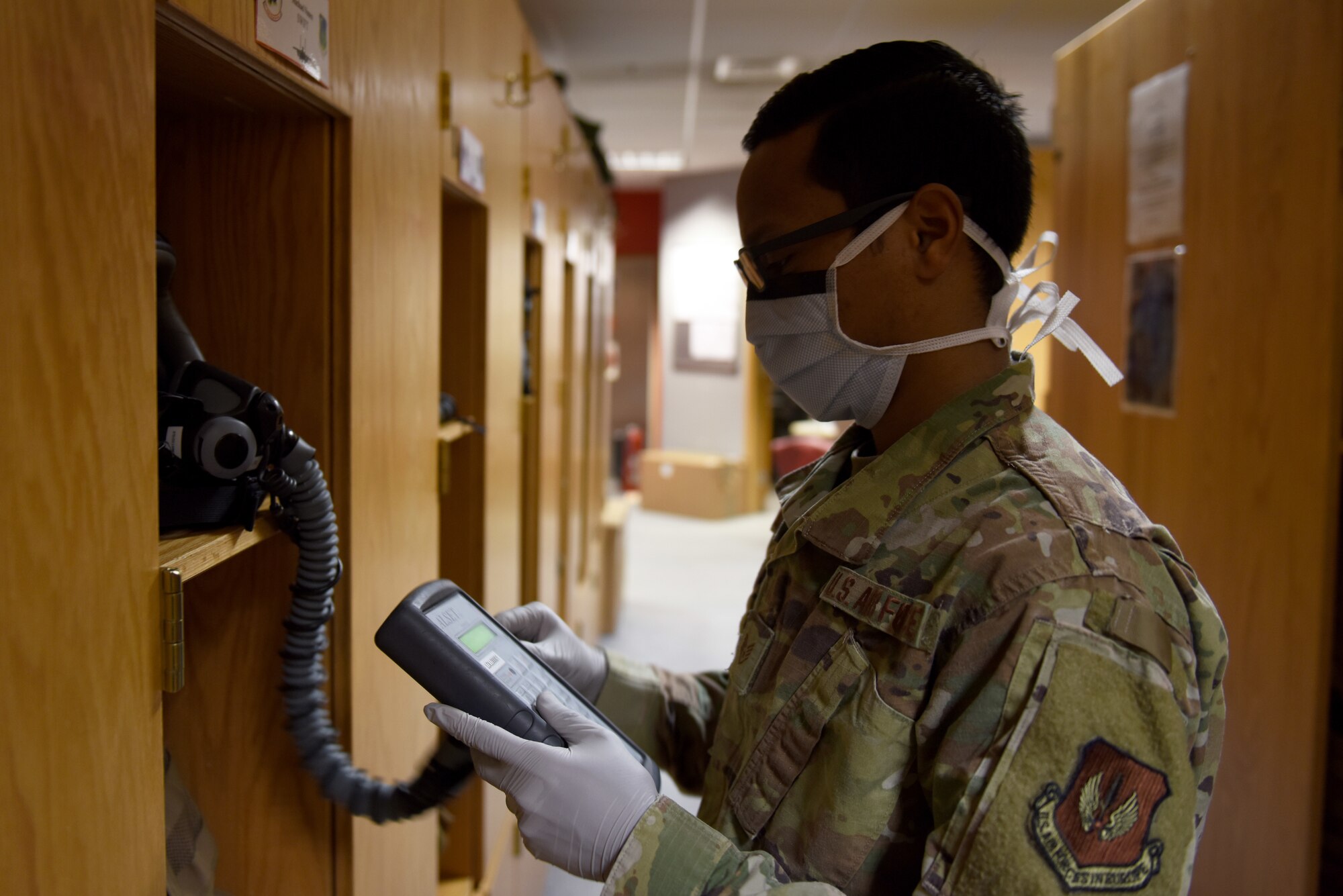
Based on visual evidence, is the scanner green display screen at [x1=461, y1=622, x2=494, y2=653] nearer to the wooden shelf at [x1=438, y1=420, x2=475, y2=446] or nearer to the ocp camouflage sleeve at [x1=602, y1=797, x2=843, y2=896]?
the ocp camouflage sleeve at [x1=602, y1=797, x2=843, y2=896]

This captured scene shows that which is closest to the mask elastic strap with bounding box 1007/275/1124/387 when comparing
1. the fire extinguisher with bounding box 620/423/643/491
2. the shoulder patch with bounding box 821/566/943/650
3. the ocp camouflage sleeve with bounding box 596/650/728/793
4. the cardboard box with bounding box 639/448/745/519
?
the shoulder patch with bounding box 821/566/943/650

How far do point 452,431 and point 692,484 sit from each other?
643 cm

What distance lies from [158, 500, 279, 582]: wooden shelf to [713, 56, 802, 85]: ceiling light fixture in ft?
15.5

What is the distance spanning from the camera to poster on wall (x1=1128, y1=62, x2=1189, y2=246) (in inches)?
87.8

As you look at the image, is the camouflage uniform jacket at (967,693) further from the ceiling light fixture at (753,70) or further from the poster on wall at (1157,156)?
the ceiling light fixture at (753,70)

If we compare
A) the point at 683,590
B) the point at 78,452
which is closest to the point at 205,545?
the point at 78,452

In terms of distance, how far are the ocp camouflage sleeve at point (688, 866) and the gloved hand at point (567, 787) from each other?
2 centimetres

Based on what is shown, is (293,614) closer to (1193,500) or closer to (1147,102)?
(1193,500)

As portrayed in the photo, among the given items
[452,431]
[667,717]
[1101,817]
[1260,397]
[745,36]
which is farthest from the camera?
[745,36]

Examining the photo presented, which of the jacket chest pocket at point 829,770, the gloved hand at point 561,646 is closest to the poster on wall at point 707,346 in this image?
the gloved hand at point 561,646

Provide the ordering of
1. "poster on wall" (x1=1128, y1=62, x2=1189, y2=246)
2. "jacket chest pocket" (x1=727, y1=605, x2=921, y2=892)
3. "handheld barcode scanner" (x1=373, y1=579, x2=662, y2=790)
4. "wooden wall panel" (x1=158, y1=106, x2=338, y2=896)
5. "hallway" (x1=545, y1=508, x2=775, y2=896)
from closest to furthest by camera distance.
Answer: "jacket chest pocket" (x1=727, y1=605, x2=921, y2=892), "handheld barcode scanner" (x1=373, y1=579, x2=662, y2=790), "wooden wall panel" (x1=158, y1=106, x2=338, y2=896), "poster on wall" (x1=1128, y1=62, x2=1189, y2=246), "hallway" (x1=545, y1=508, x2=775, y2=896)

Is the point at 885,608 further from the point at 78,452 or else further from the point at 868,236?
the point at 78,452

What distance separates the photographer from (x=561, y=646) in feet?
4.09

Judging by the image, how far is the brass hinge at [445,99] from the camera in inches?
57.7
